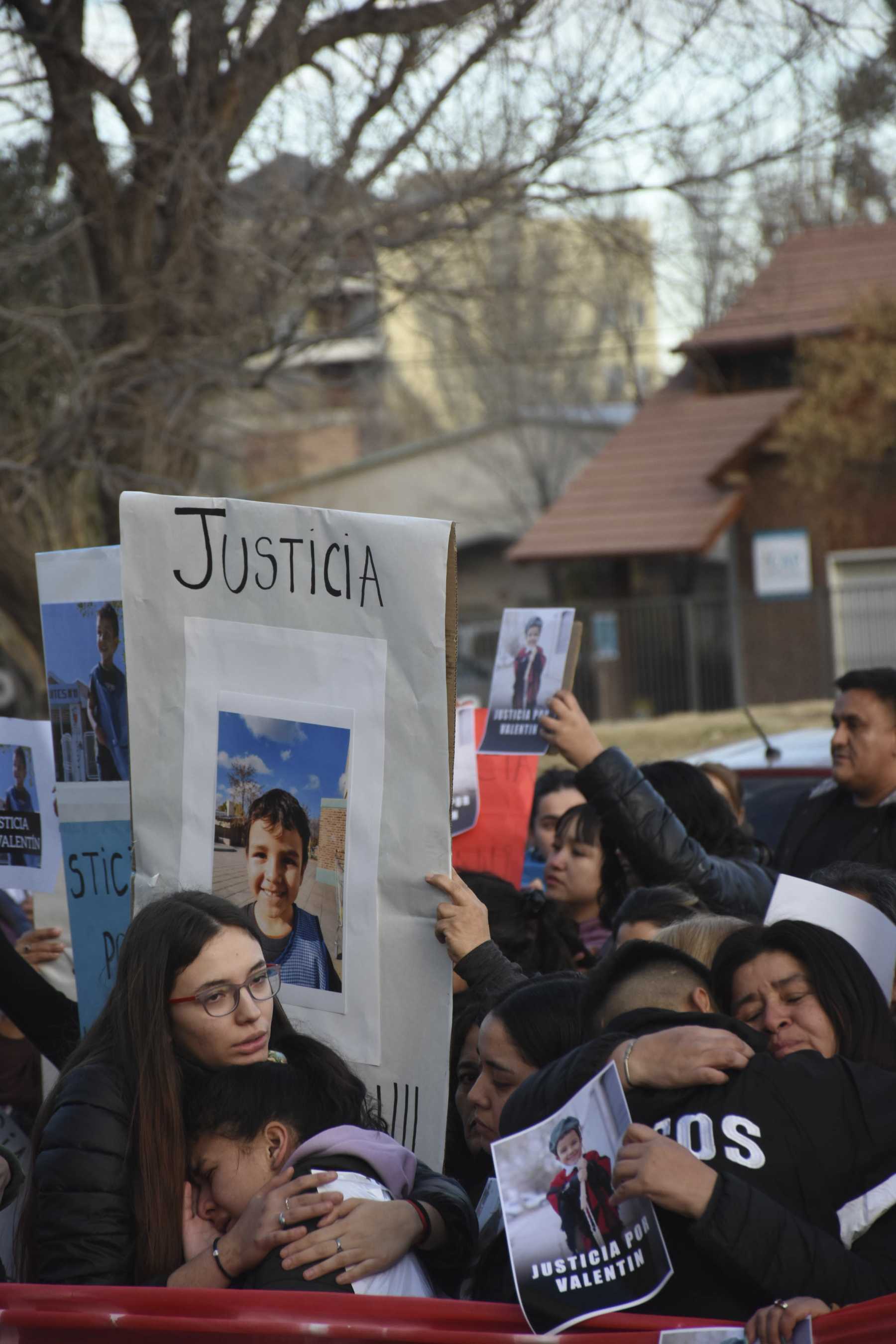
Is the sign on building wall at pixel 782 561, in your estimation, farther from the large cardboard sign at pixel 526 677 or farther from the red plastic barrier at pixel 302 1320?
the red plastic barrier at pixel 302 1320

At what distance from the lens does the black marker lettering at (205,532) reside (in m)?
2.84

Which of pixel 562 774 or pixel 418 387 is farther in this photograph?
pixel 418 387

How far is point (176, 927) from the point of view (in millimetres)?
2500

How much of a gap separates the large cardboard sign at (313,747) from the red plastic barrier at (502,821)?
199 centimetres

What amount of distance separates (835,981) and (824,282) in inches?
843

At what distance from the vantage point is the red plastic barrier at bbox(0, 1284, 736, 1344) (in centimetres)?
195

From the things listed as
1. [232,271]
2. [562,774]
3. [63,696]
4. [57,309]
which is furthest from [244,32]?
[63,696]

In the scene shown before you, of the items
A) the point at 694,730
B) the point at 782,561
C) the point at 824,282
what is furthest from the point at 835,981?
the point at 824,282

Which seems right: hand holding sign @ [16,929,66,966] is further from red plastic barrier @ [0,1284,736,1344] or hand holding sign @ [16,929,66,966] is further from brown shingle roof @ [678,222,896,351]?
brown shingle roof @ [678,222,896,351]

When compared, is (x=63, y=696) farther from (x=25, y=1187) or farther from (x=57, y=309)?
(x=57, y=309)

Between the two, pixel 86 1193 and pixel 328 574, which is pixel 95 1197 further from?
pixel 328 574

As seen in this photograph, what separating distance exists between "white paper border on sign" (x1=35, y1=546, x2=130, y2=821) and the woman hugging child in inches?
38.8

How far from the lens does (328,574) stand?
2766 mm

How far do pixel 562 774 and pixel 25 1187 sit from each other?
10.6 ft
